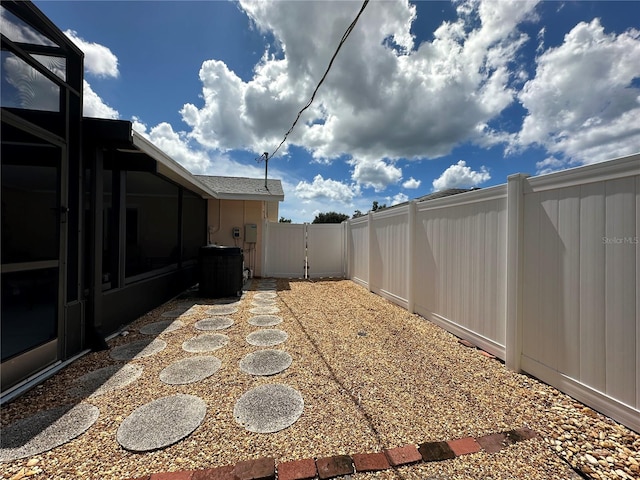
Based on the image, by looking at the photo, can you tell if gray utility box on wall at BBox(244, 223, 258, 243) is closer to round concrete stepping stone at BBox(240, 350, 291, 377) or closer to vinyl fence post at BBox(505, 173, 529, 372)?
round concrete stepping stone at BBox(240, 350, 291, 377)

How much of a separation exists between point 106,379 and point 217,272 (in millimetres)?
3571

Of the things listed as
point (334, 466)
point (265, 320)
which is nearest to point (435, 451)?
point (334, 466)

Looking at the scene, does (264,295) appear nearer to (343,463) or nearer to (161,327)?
(161,327)

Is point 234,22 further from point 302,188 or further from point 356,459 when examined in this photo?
point 302,188

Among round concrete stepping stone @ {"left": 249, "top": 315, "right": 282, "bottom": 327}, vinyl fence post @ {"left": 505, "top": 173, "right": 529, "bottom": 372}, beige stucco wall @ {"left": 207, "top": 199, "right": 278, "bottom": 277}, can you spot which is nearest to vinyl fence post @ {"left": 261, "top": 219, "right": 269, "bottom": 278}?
beige stucco wall @ {"left": 207, "top": 199, "right": 278, "bottom": 277}

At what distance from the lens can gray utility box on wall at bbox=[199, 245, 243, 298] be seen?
595cm

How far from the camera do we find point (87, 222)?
3213mm

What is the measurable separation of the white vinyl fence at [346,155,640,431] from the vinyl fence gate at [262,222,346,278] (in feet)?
17.3

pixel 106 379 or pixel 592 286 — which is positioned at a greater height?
pixel 592 286

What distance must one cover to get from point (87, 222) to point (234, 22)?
5035 mm

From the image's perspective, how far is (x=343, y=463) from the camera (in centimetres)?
147

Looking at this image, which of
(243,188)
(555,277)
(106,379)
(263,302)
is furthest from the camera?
(243,188)

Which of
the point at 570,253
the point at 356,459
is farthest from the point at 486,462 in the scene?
the point at 570,253

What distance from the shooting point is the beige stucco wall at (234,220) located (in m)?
8.41
